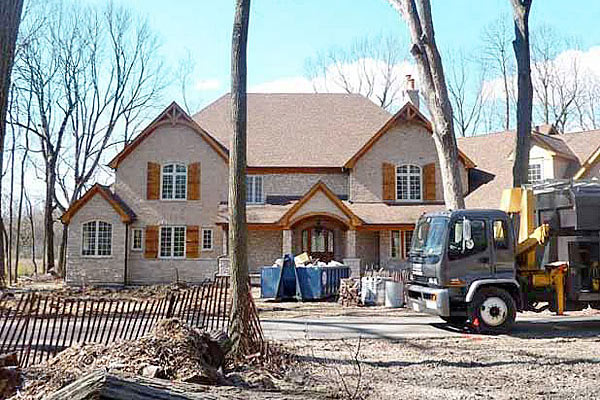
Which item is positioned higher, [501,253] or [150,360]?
[501,253]

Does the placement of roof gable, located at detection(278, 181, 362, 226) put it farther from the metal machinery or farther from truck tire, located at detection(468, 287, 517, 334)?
truck tire, located at detection(468, 287, 517, 334)

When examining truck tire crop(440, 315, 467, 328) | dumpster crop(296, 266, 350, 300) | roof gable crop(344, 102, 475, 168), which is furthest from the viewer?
roof gable crop(344, 102, 475, 168)

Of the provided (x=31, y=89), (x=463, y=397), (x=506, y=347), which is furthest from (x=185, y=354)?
(x=31, y=89)

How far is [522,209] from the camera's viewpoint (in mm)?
14547

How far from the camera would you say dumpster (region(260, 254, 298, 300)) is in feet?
71.0

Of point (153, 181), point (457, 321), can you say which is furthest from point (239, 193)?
point (153, 181)

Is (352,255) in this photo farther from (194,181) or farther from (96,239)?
(96,239)

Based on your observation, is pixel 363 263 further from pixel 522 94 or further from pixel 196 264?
pixel 522 94

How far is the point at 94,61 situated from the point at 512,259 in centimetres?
3738

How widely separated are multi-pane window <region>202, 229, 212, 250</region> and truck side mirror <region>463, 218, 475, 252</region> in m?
18.6

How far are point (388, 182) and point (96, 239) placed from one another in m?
14.3

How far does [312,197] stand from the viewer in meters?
27.1

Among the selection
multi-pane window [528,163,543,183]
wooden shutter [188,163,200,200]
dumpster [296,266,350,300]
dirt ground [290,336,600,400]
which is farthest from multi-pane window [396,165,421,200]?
dirt ground [290,336,600,400]

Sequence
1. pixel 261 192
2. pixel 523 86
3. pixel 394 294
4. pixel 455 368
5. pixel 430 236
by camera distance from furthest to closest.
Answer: pixel 261 192
pixel 394 294
pixel 523 86
pixel 430 236
pixel 455 368
